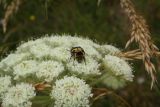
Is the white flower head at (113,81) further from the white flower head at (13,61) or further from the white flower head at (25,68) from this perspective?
the white flower head at (13,61)

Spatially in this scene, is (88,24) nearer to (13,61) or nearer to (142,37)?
(13,61)

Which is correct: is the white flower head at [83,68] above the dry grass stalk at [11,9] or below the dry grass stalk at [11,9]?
below

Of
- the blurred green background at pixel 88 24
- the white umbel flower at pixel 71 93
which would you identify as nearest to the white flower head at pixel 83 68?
the white umbel flower at pixel 71 93

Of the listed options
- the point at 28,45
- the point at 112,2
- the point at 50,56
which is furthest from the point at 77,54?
the point at 112,2

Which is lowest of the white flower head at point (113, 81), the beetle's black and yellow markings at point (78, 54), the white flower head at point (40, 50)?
the white flower head at point (113, 81)

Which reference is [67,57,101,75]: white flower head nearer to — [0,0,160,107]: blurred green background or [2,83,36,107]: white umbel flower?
[2,83,36,107]: white umbel flower

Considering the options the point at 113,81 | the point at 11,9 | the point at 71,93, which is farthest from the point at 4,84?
the point at 11,9

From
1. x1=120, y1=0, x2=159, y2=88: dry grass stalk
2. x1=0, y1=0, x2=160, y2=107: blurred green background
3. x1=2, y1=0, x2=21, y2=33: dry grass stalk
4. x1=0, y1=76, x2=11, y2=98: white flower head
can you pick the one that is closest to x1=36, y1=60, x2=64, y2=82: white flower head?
x1=0, y1=76, x2=11, y2=98: white flower head
